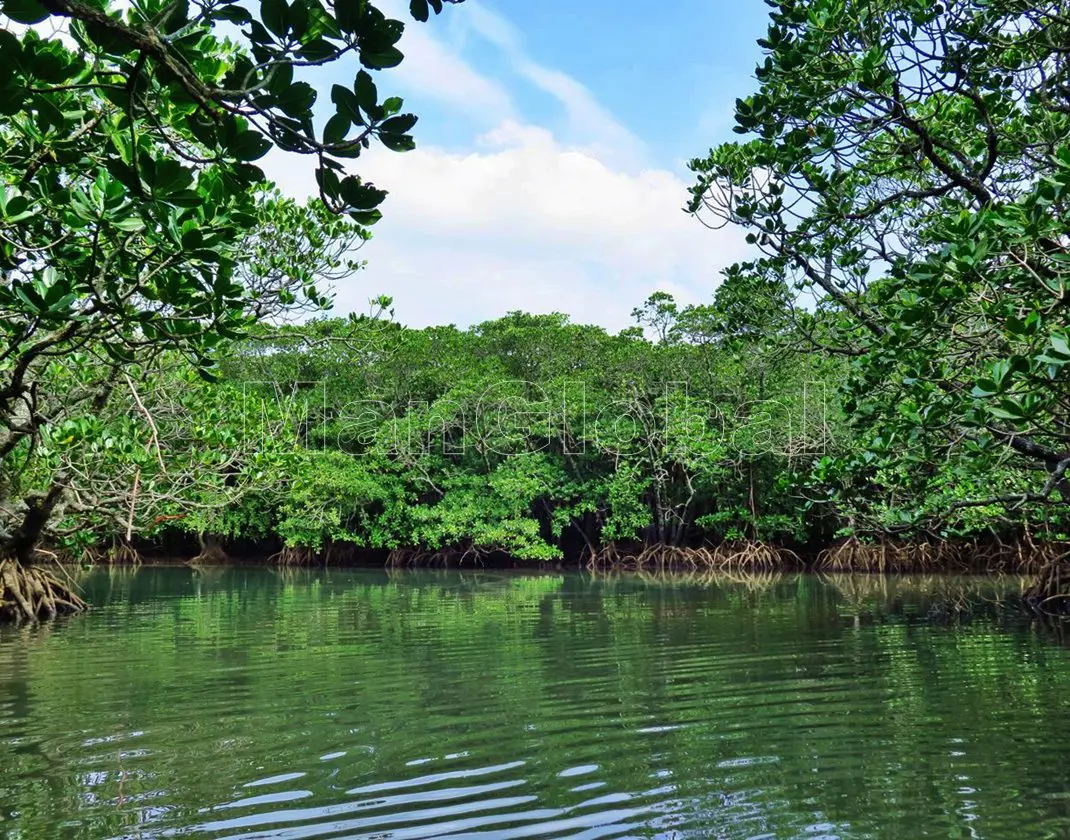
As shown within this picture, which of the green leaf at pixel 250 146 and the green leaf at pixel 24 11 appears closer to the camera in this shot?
the green leaf at pixel 24 11

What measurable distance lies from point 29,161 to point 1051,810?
4.83m

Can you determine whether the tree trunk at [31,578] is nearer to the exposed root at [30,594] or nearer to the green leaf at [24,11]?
the exposed root at [30,594]

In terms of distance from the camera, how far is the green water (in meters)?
3.55

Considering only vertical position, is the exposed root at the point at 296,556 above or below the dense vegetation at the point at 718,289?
below

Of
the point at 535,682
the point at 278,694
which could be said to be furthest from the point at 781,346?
the point at 278,694

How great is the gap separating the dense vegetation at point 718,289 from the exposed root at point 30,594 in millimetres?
260

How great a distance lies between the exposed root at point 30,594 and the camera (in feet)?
35.4

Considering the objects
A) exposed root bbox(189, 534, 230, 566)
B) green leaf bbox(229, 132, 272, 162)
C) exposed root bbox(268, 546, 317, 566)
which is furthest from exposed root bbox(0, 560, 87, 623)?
exposed root bbox(189, 534, 230, 566)

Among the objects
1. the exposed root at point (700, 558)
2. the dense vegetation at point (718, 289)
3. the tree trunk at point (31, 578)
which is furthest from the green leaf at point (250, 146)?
the exposed root at point (700, 558)

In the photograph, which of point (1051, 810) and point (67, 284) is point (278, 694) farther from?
point (1051, 810)

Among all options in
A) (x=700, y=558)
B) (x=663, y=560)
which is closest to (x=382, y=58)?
(x=700, y=558)

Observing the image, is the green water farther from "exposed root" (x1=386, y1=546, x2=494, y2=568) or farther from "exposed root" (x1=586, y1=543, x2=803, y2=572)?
"exposed root" (x1=386, y1=546, x2=494, y2=568)

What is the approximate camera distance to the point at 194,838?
3330 mm

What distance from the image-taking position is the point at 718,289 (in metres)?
7.90
